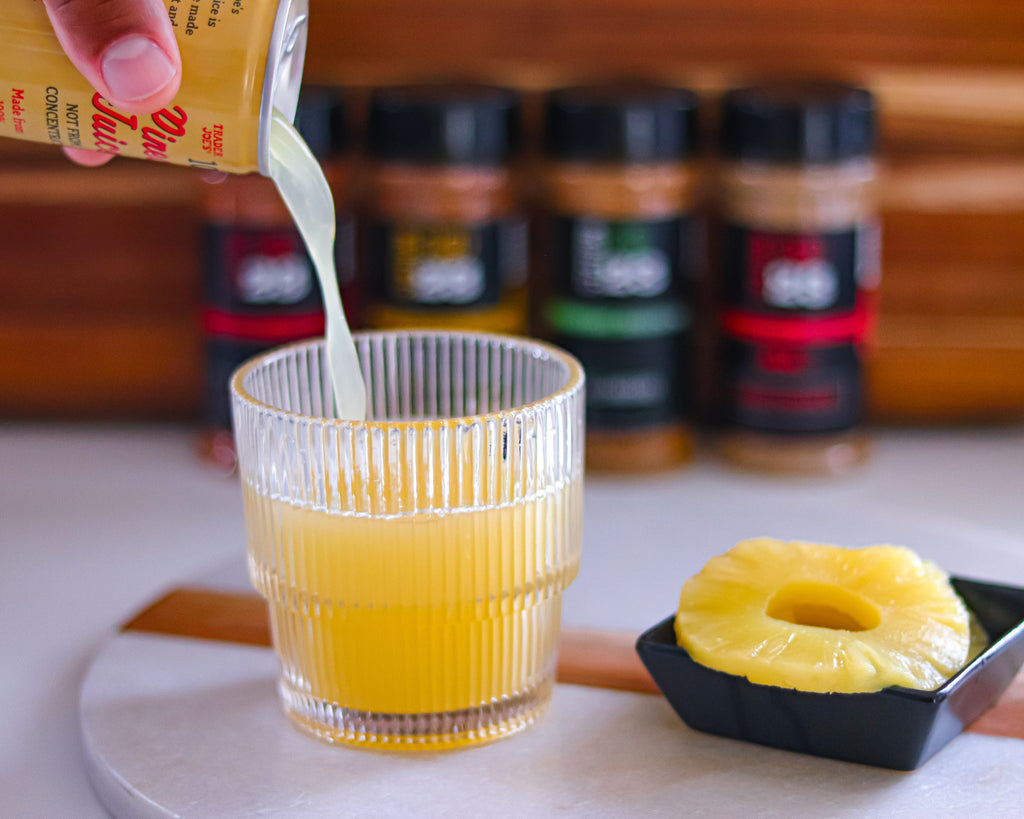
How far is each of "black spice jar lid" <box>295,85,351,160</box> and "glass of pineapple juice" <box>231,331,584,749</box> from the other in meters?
0.34

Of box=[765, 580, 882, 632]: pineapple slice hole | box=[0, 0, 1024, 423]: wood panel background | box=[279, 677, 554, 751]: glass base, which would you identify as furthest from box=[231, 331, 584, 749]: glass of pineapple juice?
box=[0, 0, 1024, 423]: wood panel background

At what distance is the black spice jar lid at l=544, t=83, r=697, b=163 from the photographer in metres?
0.99

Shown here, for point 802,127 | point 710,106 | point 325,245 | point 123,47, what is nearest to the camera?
point 123,47

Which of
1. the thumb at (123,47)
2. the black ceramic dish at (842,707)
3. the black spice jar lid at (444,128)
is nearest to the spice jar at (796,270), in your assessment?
the black spice jar lid at (444,128)

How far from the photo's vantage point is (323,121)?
3.32 ft

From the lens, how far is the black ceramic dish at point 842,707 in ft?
1.98

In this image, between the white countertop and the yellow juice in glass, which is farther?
the white countertop

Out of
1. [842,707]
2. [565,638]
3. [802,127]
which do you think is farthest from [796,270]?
[842,707]

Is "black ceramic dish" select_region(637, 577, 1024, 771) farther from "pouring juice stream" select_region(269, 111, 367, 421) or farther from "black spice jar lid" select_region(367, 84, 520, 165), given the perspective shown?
"black spice jar lid" select_region(367, 84, 520, 165)

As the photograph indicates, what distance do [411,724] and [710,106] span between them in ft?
2.19

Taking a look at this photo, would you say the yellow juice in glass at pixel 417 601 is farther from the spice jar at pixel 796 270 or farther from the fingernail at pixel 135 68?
the spice jar at pixel 796 270

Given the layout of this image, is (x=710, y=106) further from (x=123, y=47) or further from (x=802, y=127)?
(x=123, y=47)

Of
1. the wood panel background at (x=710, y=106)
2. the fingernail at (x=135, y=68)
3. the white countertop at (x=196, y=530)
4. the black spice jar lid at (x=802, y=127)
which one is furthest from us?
the wood panel background at (x=710, y=106)

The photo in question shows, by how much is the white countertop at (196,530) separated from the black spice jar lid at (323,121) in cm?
27
